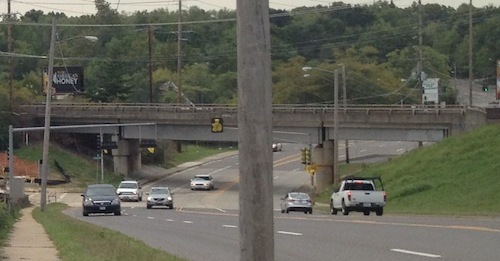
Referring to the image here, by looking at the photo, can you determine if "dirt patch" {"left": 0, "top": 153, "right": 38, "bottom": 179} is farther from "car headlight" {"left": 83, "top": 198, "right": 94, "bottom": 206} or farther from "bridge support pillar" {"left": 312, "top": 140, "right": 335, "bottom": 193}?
"car headlight" {"left": 83, "top": 198, "right": 94, "bottom": 206}

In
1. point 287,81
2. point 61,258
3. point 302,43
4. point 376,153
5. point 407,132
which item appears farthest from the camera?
point 302,43

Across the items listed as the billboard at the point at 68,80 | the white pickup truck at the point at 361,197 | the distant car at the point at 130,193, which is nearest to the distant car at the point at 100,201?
the white pickup truck at the point at 361,197

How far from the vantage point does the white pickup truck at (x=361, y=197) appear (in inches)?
1710

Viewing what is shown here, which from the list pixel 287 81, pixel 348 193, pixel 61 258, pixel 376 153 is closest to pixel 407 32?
pixel 287 81

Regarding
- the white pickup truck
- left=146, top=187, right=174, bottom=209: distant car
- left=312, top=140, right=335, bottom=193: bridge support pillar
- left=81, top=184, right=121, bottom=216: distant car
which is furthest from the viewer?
left=312, top=140, right=335, bottom=193: bridge support pillar

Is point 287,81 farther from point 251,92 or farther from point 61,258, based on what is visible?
point 251,92

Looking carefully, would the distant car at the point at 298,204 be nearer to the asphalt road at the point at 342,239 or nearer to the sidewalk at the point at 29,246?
the asphalt road at the point at 342,239

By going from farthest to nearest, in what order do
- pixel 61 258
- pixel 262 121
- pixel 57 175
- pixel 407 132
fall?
1. pixel 57 175
2. pixel 407 132
3. pixel 61 258
4. pixel 262 121

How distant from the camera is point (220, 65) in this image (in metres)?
178

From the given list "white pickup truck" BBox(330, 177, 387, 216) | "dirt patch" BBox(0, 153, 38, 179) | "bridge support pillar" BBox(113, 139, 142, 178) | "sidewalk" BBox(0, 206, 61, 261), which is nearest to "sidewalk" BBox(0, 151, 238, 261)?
"sidewalk" BBox(0, 206, 61, 261)

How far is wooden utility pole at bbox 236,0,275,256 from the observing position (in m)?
8.63

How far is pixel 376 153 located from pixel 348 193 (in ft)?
262

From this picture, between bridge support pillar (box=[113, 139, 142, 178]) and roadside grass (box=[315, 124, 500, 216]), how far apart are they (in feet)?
92.0

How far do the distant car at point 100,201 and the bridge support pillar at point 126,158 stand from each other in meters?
47.4
